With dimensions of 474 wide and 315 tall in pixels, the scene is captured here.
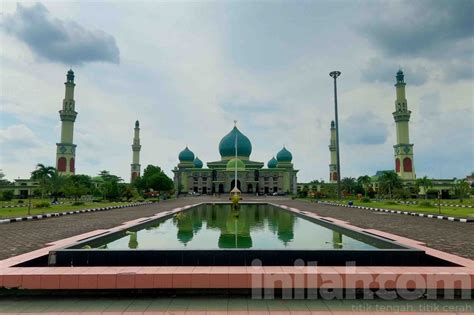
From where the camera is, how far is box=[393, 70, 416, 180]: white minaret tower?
58781 mm

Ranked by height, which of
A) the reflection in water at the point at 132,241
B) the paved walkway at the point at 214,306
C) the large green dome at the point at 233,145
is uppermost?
the large green dome at the point at 233,145

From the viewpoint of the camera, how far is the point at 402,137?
197ft

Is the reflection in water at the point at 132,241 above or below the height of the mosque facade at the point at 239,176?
below

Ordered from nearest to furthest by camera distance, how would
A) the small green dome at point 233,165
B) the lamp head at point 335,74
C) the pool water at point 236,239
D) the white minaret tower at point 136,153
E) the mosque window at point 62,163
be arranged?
the pool water at point 236,239 < the lamp head at point 335,74 < the mosque window at point 62,163 < the small green dome at point 233,165 < the white minaret tower at point 136,153

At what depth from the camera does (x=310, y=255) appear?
6227 millimetres

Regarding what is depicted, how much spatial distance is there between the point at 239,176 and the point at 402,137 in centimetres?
2846

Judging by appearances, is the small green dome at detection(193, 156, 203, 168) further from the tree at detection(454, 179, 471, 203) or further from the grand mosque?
the tree at detection(454, 179, 471, 203)

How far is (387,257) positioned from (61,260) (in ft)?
18.8

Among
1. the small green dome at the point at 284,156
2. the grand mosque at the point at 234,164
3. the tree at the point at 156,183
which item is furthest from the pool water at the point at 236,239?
the small green dome at the point at 284,156

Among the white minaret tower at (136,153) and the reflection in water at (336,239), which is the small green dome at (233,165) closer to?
the white minaret tower at (136,153)

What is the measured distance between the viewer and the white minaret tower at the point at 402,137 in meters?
58.8

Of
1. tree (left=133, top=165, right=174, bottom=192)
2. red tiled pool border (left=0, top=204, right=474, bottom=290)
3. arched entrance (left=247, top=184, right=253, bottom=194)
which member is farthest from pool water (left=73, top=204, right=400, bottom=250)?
arched entrance (left=247, top=184, right=253, bottom=194)

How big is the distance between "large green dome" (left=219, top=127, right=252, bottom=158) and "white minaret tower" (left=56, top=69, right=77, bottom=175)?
86.3ft

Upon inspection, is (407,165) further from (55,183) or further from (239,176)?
(55,183)
